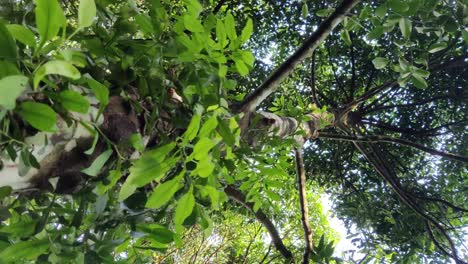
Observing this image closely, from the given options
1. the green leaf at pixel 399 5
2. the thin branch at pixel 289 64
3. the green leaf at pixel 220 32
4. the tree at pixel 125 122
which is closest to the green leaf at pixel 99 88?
the tree at pixel 125 122

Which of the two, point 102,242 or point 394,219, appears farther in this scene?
point 394,219

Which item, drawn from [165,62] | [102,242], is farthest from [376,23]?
[102,242]

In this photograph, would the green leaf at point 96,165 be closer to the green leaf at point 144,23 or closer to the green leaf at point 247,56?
the green leaf at point 144,23

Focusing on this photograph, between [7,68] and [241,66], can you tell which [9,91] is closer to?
[7,68]

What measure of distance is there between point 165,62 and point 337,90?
3.56 m

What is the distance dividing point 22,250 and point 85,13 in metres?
0.57

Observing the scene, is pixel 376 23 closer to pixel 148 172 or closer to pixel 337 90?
pixel 148 172

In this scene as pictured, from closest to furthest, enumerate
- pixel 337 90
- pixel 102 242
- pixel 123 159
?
pixel 123 159
pixel 102 242
pixel 337 90

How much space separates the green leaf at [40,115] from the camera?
648 millimetres

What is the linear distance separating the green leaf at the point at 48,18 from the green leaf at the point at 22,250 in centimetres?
52

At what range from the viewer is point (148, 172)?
0.81m

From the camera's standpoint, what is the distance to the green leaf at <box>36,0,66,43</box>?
585 mm

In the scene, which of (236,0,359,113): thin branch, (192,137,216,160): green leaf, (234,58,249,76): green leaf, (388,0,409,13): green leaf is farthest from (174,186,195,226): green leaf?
(388,0,409,13): green leaf

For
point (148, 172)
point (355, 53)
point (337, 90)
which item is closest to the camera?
point (148, 172)
